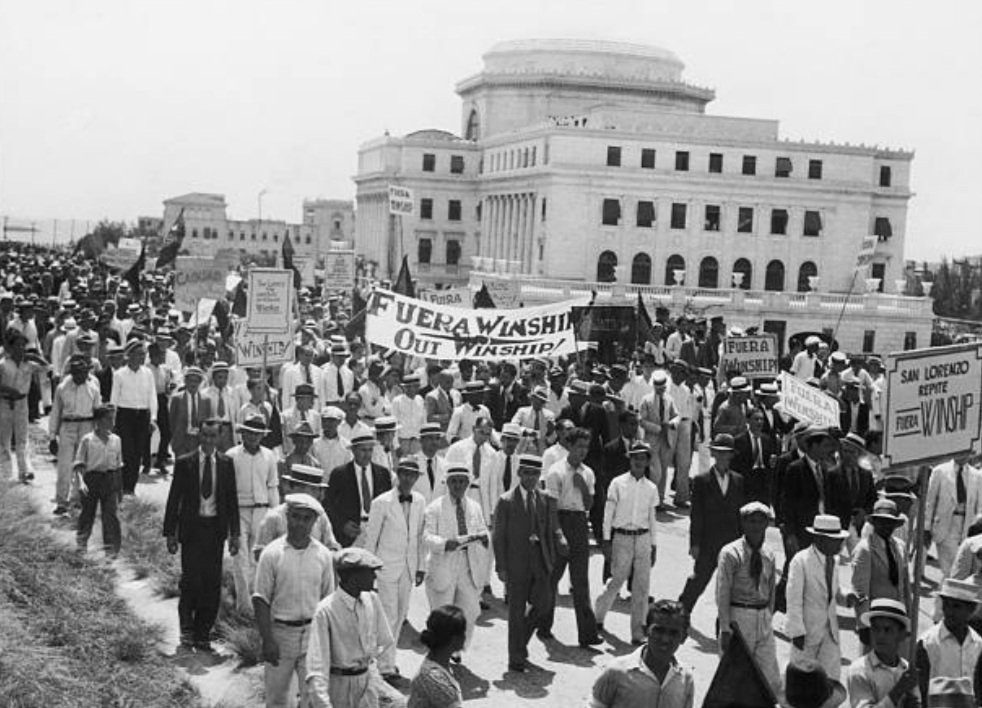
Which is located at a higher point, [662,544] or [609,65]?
[609,65]

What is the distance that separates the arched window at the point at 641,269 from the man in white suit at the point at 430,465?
65.6 m

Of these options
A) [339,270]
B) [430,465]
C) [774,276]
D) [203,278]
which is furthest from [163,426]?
[774,276]

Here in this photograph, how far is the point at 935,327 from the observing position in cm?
7175

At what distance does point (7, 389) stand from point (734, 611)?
394 inches

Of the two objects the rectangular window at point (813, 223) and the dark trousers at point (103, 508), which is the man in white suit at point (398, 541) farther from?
the rectangular window at point (813, 223)

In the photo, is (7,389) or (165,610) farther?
(7,389)

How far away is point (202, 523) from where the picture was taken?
35.1ft

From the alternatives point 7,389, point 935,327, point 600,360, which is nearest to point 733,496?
point 7,389

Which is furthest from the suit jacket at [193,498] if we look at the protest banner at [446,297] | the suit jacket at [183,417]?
the protest banner at [446,297]

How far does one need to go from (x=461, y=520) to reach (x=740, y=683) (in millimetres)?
5198

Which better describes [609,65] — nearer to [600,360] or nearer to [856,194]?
[856,194]

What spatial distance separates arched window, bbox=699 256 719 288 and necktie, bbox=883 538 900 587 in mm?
69566

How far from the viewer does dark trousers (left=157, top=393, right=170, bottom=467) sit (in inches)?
703

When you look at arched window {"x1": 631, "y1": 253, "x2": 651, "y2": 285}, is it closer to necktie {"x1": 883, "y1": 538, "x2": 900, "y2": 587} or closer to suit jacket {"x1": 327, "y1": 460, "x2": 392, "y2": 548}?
suit jacket {"x1": 327, "y1": 460, "x2": 392, "y2": 548}
